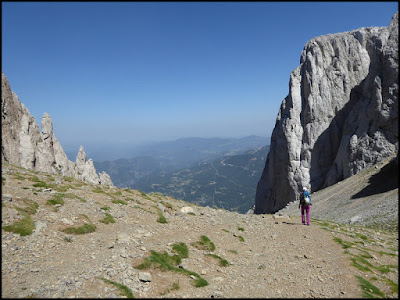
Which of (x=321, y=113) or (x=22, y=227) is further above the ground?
(x=321, y=113)

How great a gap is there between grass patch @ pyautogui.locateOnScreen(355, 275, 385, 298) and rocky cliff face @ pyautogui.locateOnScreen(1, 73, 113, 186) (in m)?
65.6

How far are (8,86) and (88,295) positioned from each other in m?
77.2

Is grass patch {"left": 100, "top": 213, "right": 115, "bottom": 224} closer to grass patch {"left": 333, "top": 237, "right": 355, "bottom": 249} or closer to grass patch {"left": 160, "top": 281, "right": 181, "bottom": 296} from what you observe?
grass patch {"left": 160, "top": 281, "right": 181, "bottom": 296}

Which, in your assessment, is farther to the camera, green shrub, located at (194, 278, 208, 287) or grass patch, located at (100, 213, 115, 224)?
grass patch, located at (100, 213, 115, 224)

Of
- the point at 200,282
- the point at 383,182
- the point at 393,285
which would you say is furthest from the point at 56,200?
the point at 383,182

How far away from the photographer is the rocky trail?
11.2 m

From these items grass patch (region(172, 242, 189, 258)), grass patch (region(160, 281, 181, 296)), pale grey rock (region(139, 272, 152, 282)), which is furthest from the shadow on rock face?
pale grey rock (region(139, 272, 152, 282))

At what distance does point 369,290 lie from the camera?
38.1 feet

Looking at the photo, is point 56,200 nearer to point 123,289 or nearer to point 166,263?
point 166,263

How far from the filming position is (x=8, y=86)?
63094mm

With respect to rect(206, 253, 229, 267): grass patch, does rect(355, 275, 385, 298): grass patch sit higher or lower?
higher

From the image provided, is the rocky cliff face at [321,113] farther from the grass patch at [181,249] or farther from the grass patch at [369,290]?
the grass patch at [181,249]

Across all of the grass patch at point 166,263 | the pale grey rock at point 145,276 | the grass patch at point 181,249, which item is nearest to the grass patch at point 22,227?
the grass patch at point 166,263

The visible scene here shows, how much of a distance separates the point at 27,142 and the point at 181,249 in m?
72.0
